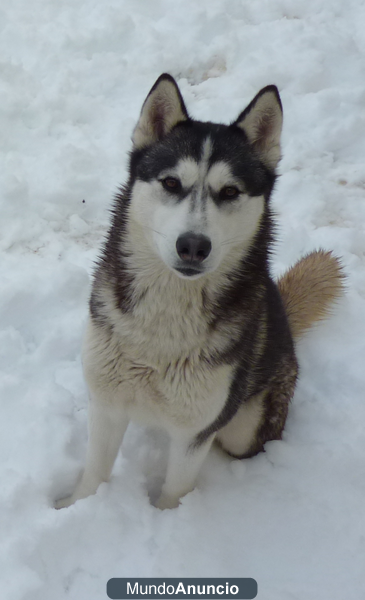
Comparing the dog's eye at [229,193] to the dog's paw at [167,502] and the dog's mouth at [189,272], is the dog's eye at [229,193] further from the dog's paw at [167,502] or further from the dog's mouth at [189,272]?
the dog's paw at [167,502]

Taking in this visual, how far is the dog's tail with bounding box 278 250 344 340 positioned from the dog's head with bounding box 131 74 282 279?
109cm

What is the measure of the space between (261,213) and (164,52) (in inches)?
143

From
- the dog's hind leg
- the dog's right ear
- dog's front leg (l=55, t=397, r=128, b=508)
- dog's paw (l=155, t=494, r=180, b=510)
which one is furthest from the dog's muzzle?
dog's paw (l=155, t=494, r=180, b=510)

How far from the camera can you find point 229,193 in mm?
1935

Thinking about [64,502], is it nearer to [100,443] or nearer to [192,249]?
[100,443]

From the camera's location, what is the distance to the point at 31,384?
2.82 m

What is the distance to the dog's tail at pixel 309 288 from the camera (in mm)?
3102

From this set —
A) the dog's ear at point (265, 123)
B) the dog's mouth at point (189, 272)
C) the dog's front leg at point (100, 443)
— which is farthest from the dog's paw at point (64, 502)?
the dog's ear at point (265, 123)

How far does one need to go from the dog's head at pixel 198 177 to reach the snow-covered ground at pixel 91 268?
1269mm

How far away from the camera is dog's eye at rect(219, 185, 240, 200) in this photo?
192 cm

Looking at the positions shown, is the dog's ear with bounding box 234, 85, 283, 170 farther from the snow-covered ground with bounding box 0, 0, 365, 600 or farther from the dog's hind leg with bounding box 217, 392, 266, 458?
the snow-covered ground with bounding box 0, 0, 365, 600

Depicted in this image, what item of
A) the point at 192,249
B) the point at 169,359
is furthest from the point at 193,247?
the point at 169,359

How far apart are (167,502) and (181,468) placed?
0.89 feet

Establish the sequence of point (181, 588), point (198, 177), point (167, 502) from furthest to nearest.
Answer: point (167, 502)
point (181, 588)
point (198, 177)
